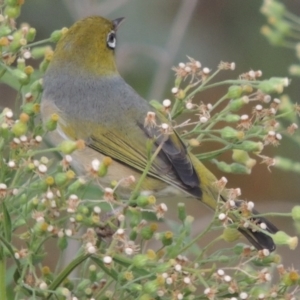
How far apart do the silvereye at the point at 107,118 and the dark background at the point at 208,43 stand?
1697 millimetres

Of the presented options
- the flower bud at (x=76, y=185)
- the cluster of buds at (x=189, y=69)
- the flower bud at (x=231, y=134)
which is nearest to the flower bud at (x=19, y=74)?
the flower bud at (x=76, y=185)

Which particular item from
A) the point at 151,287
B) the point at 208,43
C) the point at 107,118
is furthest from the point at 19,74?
the point at 208,43

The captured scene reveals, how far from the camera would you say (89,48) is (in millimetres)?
3541

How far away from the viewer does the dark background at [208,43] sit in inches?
225

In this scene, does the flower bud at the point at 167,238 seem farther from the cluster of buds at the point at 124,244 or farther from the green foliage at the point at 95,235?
→ the cluster of buds at the point at 124,244

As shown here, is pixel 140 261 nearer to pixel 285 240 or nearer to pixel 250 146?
pixel 285 240

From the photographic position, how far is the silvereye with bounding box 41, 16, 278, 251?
302 centimetres

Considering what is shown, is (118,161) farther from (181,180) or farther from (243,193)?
(243,193)

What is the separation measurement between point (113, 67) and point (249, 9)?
10.2ft

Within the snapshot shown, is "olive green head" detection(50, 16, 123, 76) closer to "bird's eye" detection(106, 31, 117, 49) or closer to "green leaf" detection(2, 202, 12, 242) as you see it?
"bird's eye" detection(106, 31, 117, 49)

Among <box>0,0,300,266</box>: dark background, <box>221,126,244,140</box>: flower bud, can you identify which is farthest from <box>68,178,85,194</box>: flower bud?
<box>0,0,300,266</box>: dark background

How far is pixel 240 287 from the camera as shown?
2225 millimetres

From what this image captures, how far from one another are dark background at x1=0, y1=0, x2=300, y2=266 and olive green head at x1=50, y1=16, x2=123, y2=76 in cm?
165

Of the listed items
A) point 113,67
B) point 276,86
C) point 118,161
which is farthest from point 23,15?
point 276,86
